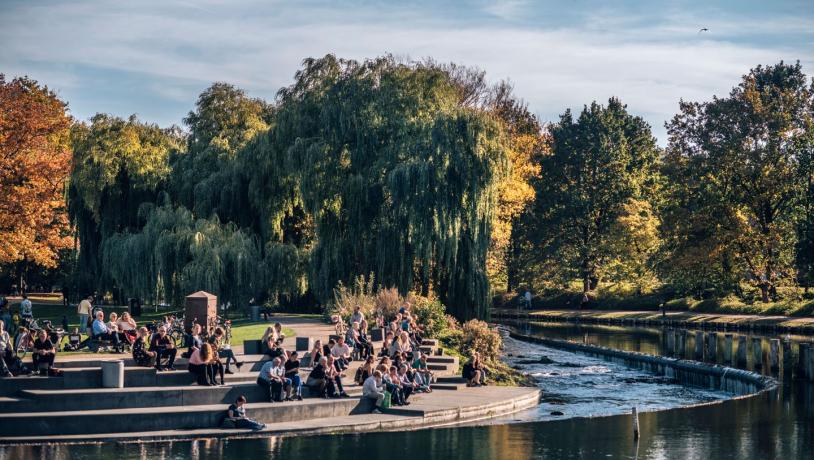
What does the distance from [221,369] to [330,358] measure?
302 centimetres

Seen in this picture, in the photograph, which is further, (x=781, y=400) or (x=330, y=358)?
(x=781, y=400)

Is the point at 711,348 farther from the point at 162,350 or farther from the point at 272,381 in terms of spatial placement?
the point at 162,350

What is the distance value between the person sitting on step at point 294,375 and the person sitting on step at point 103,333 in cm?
577

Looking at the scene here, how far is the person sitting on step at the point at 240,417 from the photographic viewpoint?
2506 centimetres

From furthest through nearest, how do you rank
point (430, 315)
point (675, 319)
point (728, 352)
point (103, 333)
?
1. point (675, 319)
2. point (728, 352)
3. point (430, 315)
4. point (103, 333)

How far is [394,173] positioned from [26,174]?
852 inches

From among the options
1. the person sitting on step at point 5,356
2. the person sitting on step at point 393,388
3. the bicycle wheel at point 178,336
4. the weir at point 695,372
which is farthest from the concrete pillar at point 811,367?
the person sitting on step at point 5,356

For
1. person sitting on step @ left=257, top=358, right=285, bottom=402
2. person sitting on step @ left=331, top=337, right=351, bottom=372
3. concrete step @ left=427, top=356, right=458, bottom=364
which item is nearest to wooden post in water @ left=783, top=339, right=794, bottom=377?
concrete step @ left=427, top=356, right=458, bottom=364

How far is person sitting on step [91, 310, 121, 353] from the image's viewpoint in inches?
1182

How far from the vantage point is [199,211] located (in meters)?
52.2

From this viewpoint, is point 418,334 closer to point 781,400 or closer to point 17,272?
point 781,400

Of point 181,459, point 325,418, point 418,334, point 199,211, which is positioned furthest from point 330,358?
point 199,211

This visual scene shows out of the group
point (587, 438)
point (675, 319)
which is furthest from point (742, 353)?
point (675, 319)

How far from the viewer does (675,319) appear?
69.1 metres
